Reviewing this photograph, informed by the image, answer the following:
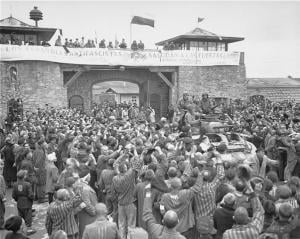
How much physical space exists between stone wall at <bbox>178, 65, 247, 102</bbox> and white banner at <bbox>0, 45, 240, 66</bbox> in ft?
1.79

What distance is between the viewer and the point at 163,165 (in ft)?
25.4

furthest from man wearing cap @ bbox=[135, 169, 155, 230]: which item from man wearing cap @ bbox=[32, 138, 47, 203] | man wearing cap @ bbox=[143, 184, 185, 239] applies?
man wearing cap @ bbox=[32, 138, 47, 203]

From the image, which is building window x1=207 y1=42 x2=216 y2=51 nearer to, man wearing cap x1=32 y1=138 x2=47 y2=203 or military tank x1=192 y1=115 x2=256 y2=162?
military tank x1=192 y1=115 x2=256 y2=162

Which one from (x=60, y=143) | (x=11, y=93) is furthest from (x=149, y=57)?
(x=60, y=143)

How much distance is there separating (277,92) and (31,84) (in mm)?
21744

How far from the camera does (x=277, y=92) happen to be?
3359cm

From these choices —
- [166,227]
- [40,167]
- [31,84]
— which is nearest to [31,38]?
[31,84]

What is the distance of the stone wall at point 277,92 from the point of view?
32.4 m

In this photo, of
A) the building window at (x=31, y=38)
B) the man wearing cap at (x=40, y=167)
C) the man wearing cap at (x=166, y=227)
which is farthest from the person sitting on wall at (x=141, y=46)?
the man wearing cap at (x=166, y=227)

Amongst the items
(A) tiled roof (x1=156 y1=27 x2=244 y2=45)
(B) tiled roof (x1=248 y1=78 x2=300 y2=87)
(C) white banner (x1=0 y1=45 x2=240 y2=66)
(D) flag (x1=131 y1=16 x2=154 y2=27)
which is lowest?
(B) tiled roof (x1=248 y1=78 x2=300 y2=87)

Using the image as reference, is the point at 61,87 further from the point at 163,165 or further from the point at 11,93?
the point at 163,165

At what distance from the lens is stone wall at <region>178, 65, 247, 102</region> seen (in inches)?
1028

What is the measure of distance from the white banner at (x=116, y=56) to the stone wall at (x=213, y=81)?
54cm

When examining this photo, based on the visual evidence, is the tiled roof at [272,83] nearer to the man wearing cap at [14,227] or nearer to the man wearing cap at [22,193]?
the man wearing cap at [22,193]
